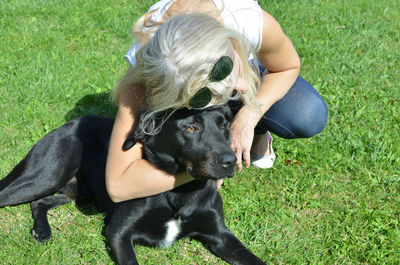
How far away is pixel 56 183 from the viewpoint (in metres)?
3.27

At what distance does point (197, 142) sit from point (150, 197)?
0.57 meters

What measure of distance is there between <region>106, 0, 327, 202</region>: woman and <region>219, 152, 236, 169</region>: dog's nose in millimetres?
283

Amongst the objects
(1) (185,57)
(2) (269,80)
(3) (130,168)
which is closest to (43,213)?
(3) (130,168)

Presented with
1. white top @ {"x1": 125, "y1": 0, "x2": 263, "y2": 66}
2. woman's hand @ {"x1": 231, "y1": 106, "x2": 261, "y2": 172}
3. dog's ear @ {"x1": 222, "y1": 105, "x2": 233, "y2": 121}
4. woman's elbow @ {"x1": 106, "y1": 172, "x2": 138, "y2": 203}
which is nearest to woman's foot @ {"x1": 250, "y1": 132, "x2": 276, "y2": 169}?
woman's hand @ {"x1": 231, "y1": 106, "x2": 261, "y2": 172}

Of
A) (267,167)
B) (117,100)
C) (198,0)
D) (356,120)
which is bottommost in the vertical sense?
(356,120)

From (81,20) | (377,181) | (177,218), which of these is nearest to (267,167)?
(377,181)

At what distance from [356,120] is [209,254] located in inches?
84.2

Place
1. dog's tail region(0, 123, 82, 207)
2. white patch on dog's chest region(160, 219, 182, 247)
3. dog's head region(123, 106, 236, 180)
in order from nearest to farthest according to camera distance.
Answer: dog's head region(123, 106, 236, 180)
white patch on dog's chest region(160, 219, 182, 247)
dog's tail region(0, 123, 82, 207)

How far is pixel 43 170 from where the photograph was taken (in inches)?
128

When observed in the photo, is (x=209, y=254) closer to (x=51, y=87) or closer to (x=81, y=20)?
(x=51, y=87)

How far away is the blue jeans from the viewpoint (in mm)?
3322

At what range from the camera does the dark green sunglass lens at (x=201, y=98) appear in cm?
224

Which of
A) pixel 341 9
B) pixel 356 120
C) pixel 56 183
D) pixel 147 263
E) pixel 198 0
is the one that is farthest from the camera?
pixel 341 9

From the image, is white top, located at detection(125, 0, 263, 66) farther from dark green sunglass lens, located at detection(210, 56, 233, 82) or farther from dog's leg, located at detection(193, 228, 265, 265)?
dog's leg, located at detection(193, 228, 265, 265)
